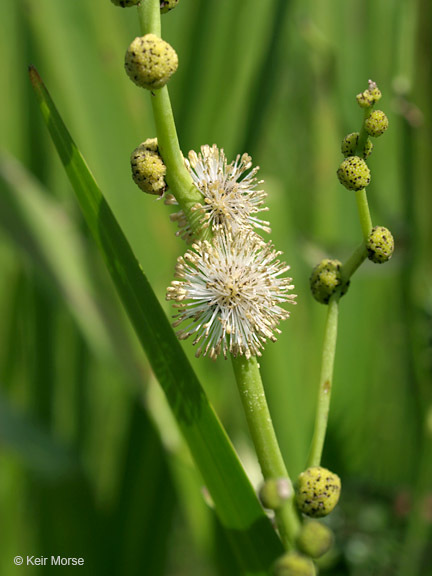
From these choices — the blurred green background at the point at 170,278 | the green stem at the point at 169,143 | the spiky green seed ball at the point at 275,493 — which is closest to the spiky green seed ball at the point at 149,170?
the green stem at the point at 169,143

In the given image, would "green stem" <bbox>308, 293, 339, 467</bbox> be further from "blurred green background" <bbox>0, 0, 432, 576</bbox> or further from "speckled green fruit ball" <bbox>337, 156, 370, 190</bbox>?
"blurred green background" <bbox>0, 0, 432, 576</bbox>

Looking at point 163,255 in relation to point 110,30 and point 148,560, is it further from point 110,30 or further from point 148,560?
point 148,560

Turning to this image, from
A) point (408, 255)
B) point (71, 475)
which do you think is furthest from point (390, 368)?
point (71, 475)

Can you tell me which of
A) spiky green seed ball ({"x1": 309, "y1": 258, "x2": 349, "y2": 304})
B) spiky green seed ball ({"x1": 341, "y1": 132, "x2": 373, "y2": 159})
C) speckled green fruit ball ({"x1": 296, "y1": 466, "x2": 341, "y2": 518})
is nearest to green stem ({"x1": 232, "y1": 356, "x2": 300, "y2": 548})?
speckled green fruit ball ({"x1": 296, "y1": 466, "x2": 341, "y2": 518})

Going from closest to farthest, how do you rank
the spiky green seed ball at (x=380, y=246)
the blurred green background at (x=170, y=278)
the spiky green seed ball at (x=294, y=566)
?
the spiky green seed ball at (x=294, y=566) → the spiky green seed ball at (x=380, y=246) → the blurred green background at (x=170, y=278)

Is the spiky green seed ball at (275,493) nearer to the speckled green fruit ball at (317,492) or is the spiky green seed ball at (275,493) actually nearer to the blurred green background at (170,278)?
the speckled green fruit ball at (317,492)

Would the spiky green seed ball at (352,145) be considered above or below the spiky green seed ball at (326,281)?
above
